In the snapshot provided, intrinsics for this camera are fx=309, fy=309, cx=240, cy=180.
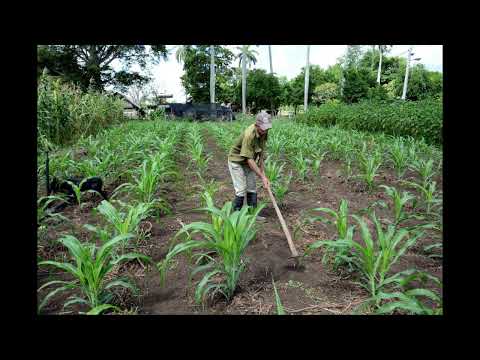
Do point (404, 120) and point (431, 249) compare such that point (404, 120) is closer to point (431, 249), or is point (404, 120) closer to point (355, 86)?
point (431, 249)

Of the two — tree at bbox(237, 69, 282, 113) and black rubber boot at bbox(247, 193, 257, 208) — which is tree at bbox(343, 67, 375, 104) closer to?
tree at bbox(237, 69, 282, 113)

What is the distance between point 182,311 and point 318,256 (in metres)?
1.18

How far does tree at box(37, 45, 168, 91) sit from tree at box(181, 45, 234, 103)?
709 cm

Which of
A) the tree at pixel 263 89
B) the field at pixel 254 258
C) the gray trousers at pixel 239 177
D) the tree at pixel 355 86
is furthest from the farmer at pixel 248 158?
the tree at pixel 263 89

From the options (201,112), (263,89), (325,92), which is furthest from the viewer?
(325,92)

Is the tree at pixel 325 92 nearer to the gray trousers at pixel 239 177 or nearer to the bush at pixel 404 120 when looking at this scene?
the bush at pixel 404 120

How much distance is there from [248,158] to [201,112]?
20.9 m

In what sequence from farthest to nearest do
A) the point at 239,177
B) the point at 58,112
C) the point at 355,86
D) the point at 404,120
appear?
the point at 355,86, the point at 404,120, the point at 58,112, the point at 239,177

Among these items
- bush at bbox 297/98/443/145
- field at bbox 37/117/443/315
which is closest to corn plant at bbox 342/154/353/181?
field at bbox 37/117/443/315

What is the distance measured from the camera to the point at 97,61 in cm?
2523

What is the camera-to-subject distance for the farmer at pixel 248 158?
2.98 meters

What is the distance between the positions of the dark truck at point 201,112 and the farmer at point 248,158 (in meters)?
19.3

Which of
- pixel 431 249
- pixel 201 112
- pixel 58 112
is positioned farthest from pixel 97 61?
pixel 431 249
